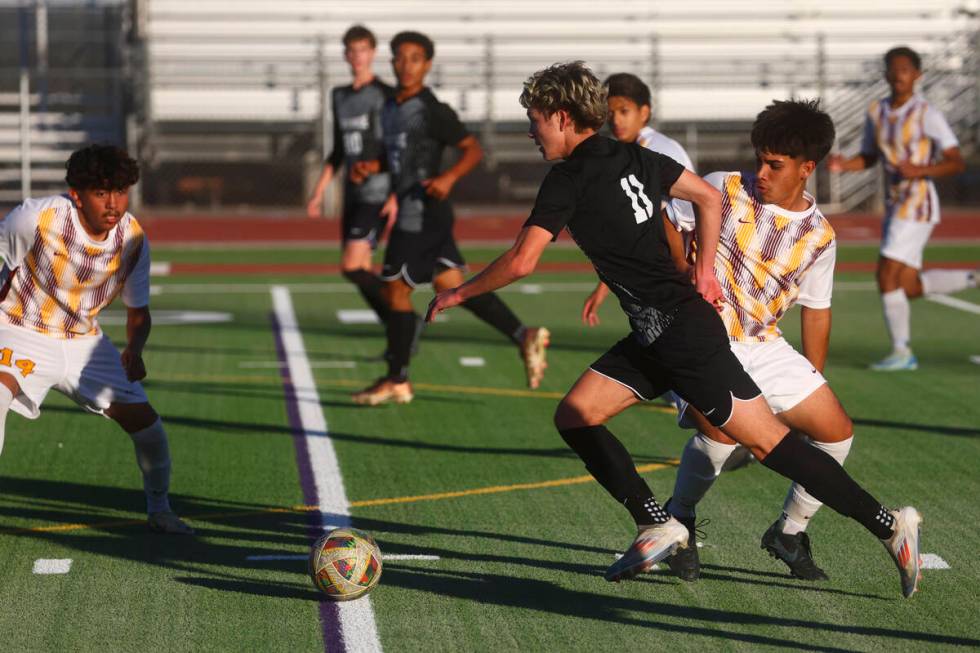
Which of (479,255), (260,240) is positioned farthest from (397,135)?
(260,240)

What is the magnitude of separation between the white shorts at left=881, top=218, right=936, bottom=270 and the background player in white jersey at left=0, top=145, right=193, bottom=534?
6.63m

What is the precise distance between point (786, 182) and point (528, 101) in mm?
1012

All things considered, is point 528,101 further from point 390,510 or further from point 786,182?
point 390,510

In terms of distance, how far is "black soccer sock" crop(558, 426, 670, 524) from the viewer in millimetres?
5809

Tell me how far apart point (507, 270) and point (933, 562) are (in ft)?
7.32

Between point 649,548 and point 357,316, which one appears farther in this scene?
point 357,316


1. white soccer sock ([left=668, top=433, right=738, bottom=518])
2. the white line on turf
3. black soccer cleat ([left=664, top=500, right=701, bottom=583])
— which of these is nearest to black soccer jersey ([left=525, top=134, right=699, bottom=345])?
white soccer sock ([left=668, top=433, right=738, bottom=518])

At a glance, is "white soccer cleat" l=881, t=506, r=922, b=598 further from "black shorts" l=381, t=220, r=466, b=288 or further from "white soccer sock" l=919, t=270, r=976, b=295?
"white soccer sock" l=919, t=270, r=976, b=295

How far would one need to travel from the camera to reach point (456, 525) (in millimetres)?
7074

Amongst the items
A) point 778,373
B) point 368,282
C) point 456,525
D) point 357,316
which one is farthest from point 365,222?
point 778,373

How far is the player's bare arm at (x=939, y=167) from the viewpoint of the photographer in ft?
37.4

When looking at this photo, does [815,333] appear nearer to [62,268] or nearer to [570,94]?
[570,94]

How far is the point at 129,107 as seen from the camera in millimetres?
27906

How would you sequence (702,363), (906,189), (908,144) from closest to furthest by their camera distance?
(702,363)
(908,144)
(906,189)
